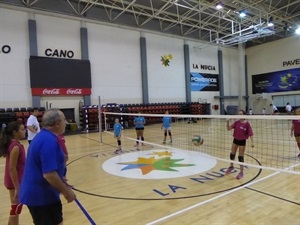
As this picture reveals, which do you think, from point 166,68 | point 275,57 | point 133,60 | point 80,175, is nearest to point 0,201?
point 80,175

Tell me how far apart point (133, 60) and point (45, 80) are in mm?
7378

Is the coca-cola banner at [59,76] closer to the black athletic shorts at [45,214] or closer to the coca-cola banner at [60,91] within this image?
the coca-cola banner at [60,91]

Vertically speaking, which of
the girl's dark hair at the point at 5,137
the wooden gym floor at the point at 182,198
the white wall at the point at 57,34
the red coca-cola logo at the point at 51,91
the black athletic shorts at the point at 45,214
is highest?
the white wall at the point at 57,34

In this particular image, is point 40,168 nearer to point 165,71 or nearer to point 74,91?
point 74,91

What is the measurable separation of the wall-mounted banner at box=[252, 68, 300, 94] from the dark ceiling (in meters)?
4.10

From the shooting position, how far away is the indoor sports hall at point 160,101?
431cm

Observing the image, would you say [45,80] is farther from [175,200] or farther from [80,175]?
[175,200]

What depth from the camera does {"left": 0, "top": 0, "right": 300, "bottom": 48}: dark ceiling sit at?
658 inches

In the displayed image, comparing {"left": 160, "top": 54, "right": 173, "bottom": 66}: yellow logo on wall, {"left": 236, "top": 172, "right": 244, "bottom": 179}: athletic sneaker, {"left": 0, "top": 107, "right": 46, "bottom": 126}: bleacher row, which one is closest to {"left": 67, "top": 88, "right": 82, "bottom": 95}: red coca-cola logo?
{"left": 0, "top": 107, "right": 46, "bottom": 126}: bleacher row

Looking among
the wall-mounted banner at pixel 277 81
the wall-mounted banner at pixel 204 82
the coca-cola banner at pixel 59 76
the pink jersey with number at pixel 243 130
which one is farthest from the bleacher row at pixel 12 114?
the wall-mounted banner at pixel 277 81

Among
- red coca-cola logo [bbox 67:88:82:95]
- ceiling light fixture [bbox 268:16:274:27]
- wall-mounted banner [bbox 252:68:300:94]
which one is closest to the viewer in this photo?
red coca-cola logo [bbox 67:88:82:95]

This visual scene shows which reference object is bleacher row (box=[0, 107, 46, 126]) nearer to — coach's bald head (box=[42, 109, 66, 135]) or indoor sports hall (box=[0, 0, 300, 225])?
indoor sports hall (box=[0, 0, 300, 225])

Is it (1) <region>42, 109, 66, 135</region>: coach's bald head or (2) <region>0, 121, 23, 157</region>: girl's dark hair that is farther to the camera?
(2) <region>0, 121, 23, 157</region>: girl's dark hair

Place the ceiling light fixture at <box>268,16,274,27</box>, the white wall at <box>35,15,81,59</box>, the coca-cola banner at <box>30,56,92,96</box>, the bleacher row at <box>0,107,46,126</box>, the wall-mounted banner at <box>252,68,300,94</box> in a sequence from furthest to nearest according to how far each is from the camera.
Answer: the wall-mounted banner at <box>252,68,300,94</box> → the ceiling light fixture at <box>268,16,274,27</box> → the white wall at <box>35,15,81,59</box> → the coca-cola banner at <box>30,56,92,96</box> → the bleacher row at <box>0,107,46,126</box>
